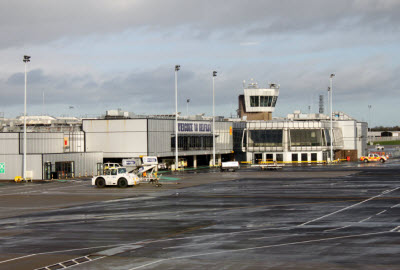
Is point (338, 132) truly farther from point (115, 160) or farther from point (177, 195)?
point (177, 195)

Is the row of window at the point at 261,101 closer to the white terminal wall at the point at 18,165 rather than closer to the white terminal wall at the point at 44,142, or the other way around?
the white terminal wall at the point at 44,142

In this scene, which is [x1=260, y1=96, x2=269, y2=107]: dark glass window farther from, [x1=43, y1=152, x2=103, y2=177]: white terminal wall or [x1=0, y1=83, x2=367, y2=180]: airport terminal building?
[x1=43, y1=152, x2=103, y2=177]: white terminal wall

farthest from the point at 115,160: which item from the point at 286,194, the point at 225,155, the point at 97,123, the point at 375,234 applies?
the point at 375,234

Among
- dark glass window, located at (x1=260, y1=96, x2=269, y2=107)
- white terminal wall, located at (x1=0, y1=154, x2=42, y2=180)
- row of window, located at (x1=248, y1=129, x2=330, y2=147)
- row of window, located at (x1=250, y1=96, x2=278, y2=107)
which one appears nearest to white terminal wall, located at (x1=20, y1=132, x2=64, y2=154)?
white terminal wall, located at (x1=0, y1=154, x2=42, y2=180)

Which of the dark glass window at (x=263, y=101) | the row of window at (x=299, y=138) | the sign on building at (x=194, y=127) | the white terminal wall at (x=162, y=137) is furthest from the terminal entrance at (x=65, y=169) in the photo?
the dark glass window at (x=263, y=101)

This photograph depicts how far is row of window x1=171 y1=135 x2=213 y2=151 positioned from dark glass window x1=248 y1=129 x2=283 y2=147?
1668 cm

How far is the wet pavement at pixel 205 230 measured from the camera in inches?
874

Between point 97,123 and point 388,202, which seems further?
point 97,123

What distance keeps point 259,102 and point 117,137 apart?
57539mm

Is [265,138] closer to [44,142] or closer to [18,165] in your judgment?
[44,142]

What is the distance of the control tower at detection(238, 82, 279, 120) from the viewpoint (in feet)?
455

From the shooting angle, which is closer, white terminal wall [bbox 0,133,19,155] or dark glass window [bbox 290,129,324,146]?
white terminal wall [bbox 0,133,19,155]

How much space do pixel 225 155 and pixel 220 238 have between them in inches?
3867

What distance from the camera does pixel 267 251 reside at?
2369 cm
